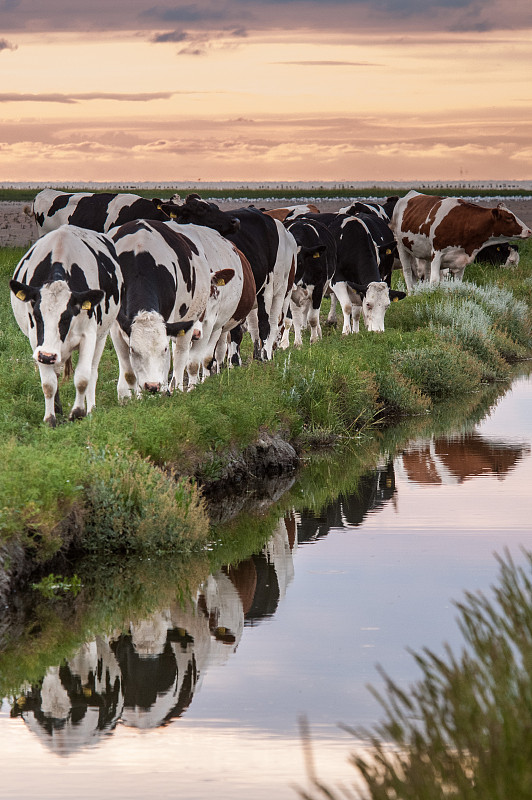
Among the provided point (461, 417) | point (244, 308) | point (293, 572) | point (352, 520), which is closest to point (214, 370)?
point (244, 308)

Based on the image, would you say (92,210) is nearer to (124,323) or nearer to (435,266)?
(124,323)

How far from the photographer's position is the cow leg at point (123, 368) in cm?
1457

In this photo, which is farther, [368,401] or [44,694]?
[368,401]

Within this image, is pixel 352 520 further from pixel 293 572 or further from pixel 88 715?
pixel 88 715

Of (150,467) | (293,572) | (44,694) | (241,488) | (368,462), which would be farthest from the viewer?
(368,462)

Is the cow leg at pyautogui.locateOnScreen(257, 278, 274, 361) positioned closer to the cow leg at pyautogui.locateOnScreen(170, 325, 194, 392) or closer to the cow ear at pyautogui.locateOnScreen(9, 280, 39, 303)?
the cow leg at pyautogui.locateOnScreen(170, 325, 194, 392)

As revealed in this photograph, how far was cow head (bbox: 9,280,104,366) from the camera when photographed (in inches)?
519

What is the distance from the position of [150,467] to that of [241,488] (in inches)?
101

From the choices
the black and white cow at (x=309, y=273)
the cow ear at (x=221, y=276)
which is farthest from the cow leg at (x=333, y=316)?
the cow ear at (x=221, y=276)

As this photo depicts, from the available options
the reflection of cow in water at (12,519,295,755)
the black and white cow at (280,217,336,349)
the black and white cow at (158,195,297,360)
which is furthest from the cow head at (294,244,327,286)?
the reflection of cow in water at (12,519,295,755)

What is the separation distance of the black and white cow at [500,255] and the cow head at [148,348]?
2943 centimetres

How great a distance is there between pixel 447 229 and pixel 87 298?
20024 mm

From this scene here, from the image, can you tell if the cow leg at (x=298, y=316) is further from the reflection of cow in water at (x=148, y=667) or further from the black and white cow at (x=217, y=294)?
the reflection of cow in water at (x=148, y=667)

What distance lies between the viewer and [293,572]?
423 inches
